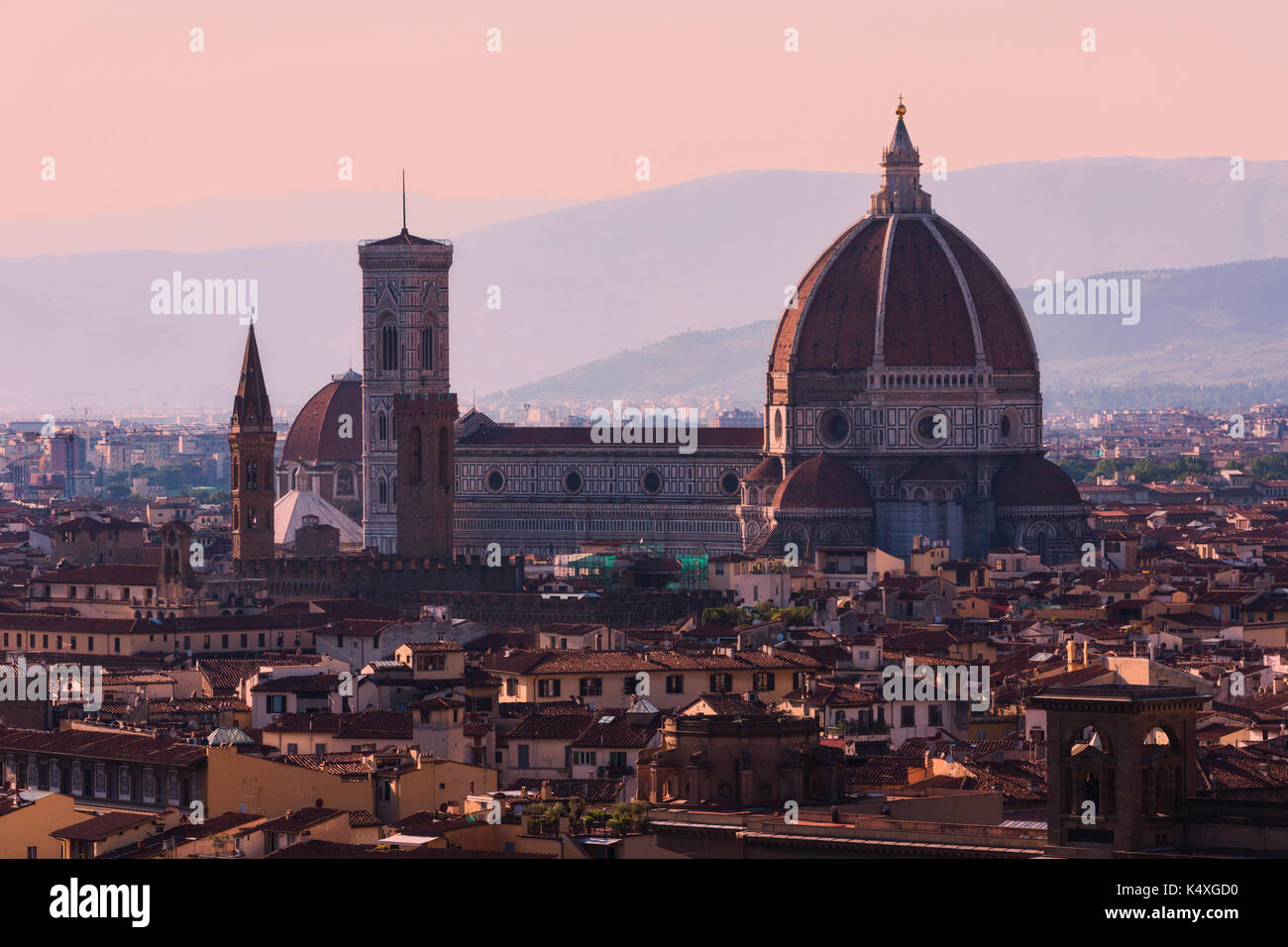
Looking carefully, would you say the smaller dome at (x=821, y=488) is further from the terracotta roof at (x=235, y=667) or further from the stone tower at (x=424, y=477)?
the terracotta roof at (x=235, y=667)

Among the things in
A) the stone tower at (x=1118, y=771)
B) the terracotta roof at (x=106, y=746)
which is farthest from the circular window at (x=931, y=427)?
the stone tower at (x=1118, y=771)

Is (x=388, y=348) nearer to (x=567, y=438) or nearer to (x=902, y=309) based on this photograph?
(x=567, y=438)

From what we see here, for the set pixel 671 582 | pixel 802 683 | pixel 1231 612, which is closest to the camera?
pixel 802 683

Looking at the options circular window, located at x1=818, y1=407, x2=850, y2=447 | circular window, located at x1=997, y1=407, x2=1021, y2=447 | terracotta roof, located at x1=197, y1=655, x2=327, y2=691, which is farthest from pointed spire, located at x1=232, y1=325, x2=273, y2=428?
terracotta roof, located at x1=197, y1=655, x2=327, y2=691

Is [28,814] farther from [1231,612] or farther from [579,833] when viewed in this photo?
[1231,612]

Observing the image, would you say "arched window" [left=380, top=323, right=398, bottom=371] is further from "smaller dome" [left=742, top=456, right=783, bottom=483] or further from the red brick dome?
"smaller dome" [left=742, top=456, right=783, bottom=483]
